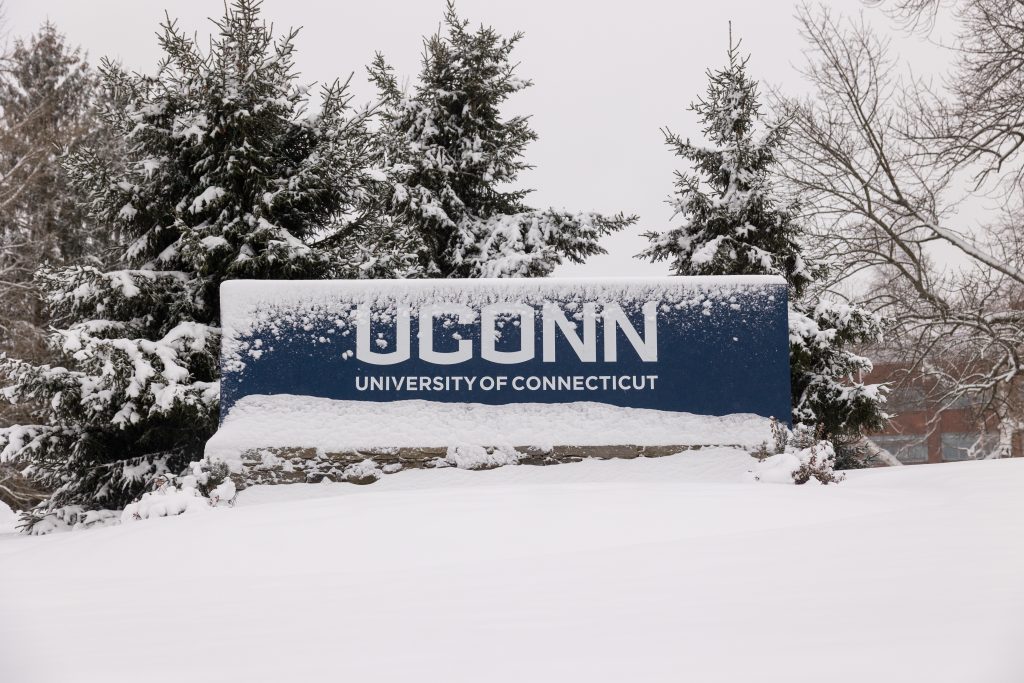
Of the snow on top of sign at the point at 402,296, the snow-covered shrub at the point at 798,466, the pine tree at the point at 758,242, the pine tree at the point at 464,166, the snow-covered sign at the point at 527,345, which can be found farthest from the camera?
the pine tree at the point at 464,166

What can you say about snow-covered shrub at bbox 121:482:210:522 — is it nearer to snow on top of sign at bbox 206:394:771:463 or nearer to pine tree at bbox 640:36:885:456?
snow on top of sign at bbox 206:394:771:463

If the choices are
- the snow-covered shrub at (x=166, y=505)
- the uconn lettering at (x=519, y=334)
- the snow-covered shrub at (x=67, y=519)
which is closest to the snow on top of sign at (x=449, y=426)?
the uconn lettering at (x=519, y=334)

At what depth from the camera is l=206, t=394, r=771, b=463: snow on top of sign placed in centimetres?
1020

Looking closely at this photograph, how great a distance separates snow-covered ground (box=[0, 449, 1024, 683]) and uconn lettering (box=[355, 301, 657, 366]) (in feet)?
7.09

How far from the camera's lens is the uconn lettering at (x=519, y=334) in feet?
34.2

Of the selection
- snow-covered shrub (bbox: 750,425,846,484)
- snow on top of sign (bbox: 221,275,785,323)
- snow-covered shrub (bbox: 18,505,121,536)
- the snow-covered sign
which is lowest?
snow-covered shrub (bbox: 18,505,121,536)

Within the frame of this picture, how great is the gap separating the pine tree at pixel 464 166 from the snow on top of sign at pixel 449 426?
286 inches

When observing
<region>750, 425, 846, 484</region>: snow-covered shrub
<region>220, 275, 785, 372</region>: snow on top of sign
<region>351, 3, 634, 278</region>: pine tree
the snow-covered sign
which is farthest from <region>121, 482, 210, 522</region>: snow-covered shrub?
<region>351, 3, 634, 278</region>: pine tree

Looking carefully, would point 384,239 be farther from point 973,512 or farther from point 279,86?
point 973,512

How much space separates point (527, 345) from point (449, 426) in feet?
4.47

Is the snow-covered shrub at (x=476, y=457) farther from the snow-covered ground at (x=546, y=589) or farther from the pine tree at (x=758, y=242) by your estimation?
the pine tree at (x=758, y=242)

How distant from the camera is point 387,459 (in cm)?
1023

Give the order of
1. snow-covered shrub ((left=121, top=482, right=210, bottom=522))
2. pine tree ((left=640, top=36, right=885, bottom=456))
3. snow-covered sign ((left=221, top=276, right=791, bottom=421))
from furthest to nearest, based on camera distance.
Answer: pine tree ((left=640, top=36, right=885, bottom=456)) → snow-covered sign ((left=221, top=276, right=791, bottom=421)) → snow-covered shrub ((left=121, top=482, right=210, bottom=522))

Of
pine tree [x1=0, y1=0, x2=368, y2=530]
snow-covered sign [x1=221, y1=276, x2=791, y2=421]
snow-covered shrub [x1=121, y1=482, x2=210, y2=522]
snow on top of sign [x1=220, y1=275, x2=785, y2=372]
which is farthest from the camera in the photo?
pine tree [x1=0, y1=0, x2=368, y2=530]
